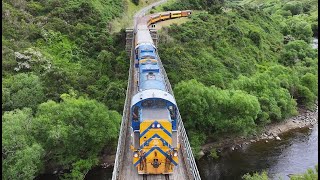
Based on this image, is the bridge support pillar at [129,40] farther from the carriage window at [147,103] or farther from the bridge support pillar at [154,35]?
the carriage window at [147,103]

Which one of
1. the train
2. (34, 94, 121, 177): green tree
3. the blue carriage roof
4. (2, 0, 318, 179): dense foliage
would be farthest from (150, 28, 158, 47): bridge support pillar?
the blue carriage roof

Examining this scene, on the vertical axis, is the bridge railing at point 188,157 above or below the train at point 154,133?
below

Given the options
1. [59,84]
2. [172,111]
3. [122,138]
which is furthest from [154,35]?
[172,111]

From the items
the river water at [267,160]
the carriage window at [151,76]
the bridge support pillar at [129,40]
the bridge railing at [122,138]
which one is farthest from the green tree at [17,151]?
the bridge support pillar at [129,40]

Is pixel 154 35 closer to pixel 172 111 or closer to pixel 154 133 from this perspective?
pixel 172 111

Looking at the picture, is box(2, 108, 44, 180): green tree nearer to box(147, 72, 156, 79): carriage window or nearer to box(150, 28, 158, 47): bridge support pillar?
box(147, 72, 156, 79): carriage window

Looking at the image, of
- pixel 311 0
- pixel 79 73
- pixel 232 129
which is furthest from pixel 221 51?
pixel 311 0
